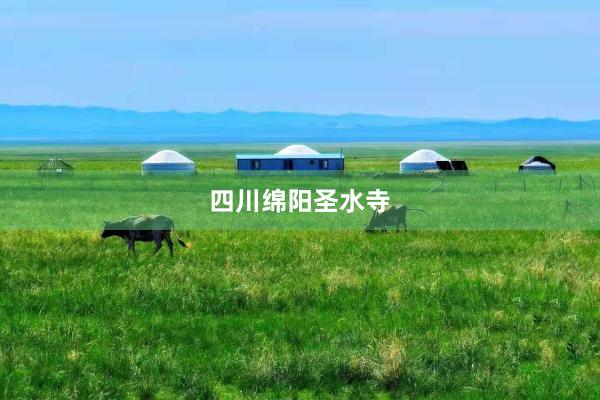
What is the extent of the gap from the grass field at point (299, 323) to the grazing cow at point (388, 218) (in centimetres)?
535

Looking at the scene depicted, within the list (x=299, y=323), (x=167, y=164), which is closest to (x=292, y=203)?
(x=299, y=323)

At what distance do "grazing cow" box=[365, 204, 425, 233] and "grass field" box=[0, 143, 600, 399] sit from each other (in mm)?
5354

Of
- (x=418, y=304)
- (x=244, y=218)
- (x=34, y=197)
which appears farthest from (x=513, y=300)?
(x=34, y=197)

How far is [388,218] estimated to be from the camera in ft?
98.5

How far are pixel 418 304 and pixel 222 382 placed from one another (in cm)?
568

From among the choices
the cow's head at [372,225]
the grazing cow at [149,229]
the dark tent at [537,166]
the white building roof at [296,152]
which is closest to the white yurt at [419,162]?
the dark tent at [537,166]

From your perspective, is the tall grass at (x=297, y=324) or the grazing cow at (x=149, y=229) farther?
the grazing cow at (x=149, y=229)

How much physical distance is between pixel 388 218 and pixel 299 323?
53.4ft

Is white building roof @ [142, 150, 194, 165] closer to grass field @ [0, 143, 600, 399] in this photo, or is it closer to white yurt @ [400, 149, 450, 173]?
white yurt @ [400, 149, 450, 173]

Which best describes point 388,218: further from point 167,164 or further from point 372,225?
point 167,164

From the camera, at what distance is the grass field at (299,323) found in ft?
36.3

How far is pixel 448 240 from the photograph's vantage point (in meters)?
27.3

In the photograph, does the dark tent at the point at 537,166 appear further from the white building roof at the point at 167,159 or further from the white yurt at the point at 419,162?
the white building roof at the point at 167,159

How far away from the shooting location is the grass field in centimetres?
1105
